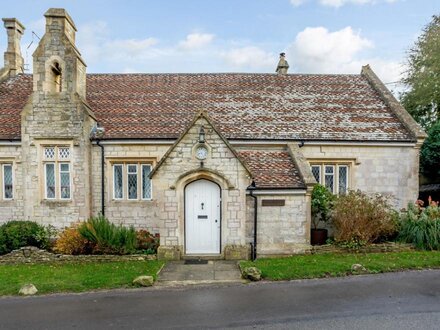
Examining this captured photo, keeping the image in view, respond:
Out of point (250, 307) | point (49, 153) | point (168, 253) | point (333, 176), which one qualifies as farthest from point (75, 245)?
point (333, 176)

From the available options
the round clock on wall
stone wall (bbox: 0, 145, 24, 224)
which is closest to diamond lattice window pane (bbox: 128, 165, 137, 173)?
the round clock on wall

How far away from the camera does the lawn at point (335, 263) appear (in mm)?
9523

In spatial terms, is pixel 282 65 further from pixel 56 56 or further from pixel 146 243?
pixel 146 243

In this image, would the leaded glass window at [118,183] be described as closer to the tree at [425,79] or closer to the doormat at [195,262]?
the doormat at [195,262]

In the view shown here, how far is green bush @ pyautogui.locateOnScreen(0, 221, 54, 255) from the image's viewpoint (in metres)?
12.0

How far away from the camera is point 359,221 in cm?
1204

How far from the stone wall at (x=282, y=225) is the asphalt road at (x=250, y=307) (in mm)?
2833

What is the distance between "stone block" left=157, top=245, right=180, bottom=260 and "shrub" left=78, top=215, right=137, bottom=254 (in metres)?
1.13

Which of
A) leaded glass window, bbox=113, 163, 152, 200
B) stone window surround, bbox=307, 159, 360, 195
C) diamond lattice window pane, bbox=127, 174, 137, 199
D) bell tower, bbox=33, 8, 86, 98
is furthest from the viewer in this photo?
stone window surround, bbox=307, 159, 360, 195

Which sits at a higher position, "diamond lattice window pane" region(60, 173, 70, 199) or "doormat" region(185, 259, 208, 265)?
"diamond lattice window pane" region(60, 173, 70, 199)

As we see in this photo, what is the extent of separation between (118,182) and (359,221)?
32.6 ft

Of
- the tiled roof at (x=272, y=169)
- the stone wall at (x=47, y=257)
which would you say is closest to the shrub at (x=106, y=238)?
the stone wall at (x=47, y=257)

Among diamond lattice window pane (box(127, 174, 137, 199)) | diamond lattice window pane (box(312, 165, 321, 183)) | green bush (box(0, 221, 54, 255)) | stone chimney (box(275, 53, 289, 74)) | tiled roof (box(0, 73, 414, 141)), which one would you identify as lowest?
green bush (box(0, 221, 54, 255))

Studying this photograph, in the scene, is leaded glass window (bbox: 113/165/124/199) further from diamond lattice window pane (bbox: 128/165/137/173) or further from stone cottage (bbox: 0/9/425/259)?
diamond lattice window pane (bbox: 128/165/137/173)
